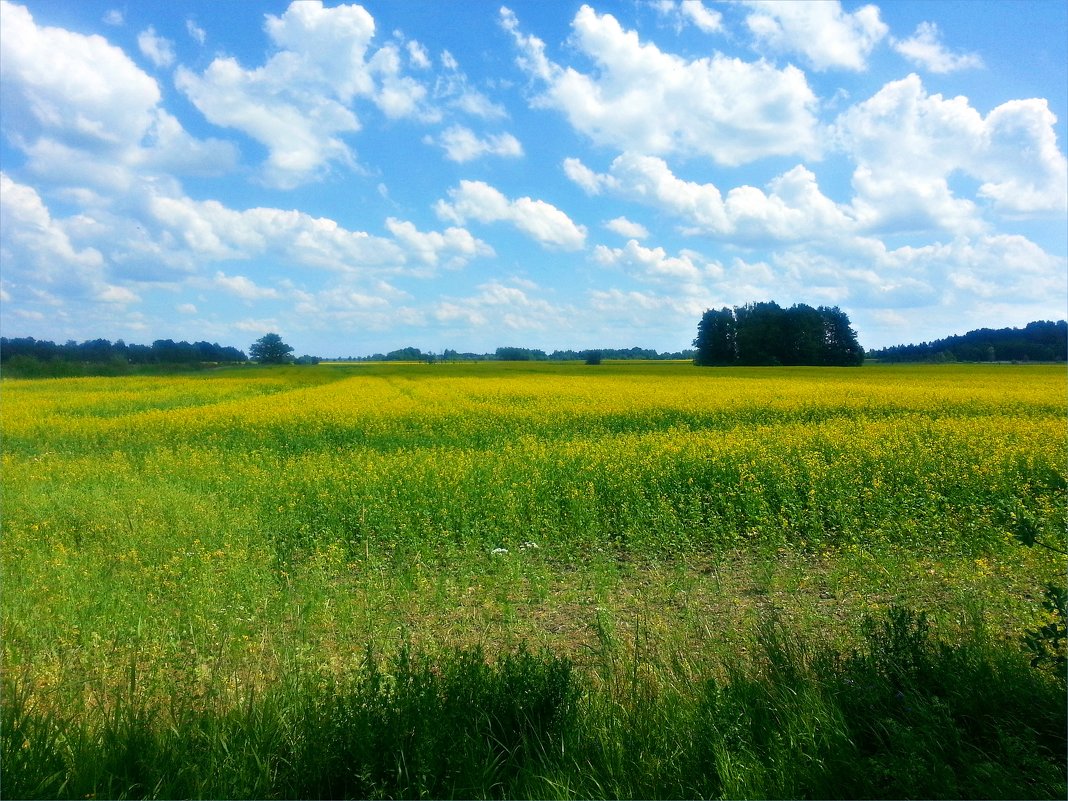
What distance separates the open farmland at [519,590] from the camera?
10.5 ft

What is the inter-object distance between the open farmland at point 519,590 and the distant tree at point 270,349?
79.3 meters

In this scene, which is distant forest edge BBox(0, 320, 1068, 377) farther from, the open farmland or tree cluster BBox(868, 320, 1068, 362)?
the open farmland

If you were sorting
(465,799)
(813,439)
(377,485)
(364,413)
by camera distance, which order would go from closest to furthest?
(465,799) → (377,485) → (813,439) → (364,413)

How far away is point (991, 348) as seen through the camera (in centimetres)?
6381

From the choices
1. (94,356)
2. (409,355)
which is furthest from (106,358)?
(409,355)

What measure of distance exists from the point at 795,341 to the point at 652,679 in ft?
273

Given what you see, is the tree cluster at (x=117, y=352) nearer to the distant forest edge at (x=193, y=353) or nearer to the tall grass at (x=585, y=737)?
the distant forest edge at (x=193, y=353)

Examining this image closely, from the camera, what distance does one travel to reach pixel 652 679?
4.07 metres

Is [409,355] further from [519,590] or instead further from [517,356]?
[519,590]

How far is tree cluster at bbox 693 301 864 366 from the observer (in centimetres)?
7906

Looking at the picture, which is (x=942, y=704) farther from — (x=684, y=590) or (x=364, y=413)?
(x=364, y=413)

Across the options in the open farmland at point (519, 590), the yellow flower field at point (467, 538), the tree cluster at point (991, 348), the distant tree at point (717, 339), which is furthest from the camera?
the distant tree at point (717, 339)

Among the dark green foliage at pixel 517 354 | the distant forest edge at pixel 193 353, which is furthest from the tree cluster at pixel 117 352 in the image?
the dark green foliage at pixel 517 354

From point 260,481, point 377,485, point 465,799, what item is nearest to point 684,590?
point 465,799
